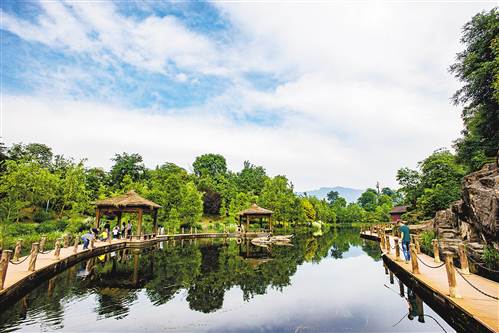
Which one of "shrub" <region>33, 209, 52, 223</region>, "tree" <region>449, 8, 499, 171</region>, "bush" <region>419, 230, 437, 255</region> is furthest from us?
"shrub" <region>33, 209, 52, 223</region>

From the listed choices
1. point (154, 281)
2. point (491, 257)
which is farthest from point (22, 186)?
point (491, 257)

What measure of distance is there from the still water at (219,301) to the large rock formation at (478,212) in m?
4.15

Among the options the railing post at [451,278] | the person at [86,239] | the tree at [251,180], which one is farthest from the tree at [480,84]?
the tree at [251,180]

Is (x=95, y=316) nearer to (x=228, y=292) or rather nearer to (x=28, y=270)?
(x=228, y=292)

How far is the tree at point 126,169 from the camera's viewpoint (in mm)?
43750

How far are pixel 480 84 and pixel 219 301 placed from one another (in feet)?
55.4

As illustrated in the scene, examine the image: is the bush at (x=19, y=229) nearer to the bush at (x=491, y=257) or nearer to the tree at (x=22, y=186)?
the tree at (x=22, y=186)

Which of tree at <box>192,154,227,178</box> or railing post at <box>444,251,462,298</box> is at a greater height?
tree at <box>192,154,227,178</box>

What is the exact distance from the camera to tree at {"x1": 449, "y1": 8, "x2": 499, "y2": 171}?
14789mm

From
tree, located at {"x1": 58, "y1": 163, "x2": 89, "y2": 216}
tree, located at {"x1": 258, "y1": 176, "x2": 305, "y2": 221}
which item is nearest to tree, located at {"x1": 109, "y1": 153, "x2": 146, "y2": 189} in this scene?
tree, located at {"x1": 58, "y1": 163, "x2": 89, "y2": 216}

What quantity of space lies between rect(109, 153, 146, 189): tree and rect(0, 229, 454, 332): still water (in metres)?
33.4

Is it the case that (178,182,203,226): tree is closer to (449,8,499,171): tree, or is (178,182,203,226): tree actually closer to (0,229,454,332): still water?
(0,229,454,332): still water

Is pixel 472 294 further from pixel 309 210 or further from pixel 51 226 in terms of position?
pixel 309 210

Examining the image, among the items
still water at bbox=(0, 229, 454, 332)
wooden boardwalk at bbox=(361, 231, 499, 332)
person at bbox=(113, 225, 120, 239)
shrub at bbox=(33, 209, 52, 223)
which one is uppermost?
shrub at bbox=(33, 209, 52, 223)
